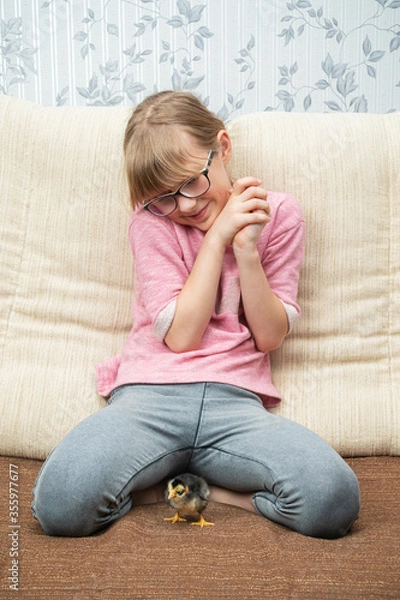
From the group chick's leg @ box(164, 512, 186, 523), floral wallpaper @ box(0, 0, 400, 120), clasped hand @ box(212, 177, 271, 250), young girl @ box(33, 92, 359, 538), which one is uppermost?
floral wallpaper @ box(0, 0, 400, 120)

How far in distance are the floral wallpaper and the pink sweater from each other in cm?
55

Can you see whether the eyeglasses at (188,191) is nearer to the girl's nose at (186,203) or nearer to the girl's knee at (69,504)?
the girl's nose at (186,203)

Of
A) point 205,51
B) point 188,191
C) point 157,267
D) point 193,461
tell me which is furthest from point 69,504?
point 205,51

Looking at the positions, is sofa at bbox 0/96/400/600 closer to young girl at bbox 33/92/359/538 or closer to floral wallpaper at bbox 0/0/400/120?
young girl at bbox 33/92/359/538

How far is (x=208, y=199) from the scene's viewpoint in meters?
1.34

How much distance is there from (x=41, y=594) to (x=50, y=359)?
645 mm

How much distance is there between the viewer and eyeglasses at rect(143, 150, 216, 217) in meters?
1.30

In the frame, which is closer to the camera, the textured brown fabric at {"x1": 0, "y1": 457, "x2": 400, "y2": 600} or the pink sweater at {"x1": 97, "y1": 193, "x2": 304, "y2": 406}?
the textured brown fabric at {"x1": 0, "y1": 457, "x2": 400, "y2": 600}

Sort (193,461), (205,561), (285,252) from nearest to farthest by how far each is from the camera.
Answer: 1. (205,561)
2. (193,461)
3. (285,252)

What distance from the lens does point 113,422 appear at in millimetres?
1183

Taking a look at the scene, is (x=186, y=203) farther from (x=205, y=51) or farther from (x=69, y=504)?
(x=205, y=51)

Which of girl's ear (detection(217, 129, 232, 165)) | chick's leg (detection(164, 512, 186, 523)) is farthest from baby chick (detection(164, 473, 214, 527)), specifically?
girl's ear (detection(217, 129, 232, 165))

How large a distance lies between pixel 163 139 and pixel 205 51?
626 mm

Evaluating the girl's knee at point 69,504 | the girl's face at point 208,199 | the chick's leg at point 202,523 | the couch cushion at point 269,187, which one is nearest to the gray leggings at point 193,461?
the girl's knee at point 69,504
